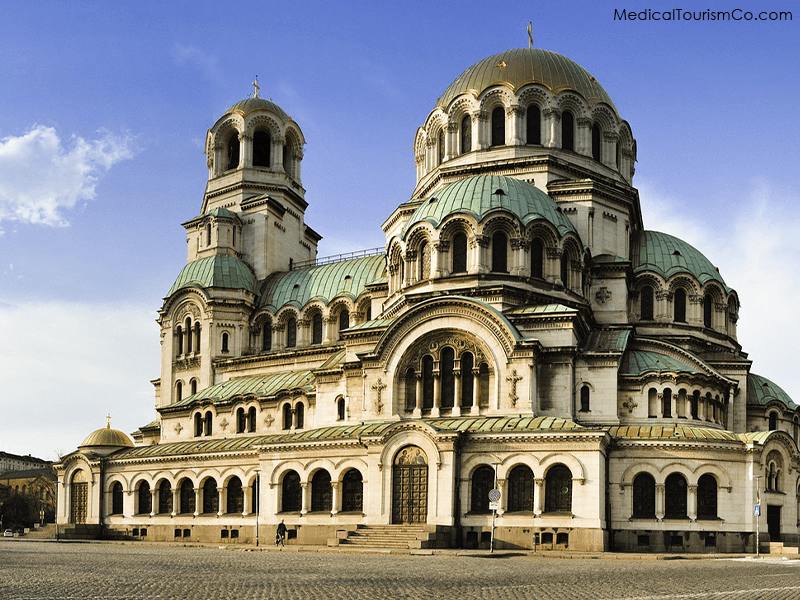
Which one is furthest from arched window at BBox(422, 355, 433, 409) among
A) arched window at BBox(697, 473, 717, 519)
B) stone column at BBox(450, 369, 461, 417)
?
arched window at BBox(697, 473, 717, 519)

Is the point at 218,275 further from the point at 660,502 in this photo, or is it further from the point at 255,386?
the point at 660,502

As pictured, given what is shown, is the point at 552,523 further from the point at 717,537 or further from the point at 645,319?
the point at 645,319

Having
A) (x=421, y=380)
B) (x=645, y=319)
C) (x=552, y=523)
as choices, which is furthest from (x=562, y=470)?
(x=645, y=319)

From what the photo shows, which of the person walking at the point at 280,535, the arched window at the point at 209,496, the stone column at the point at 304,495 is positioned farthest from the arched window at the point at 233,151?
the person walking at the point at 280,535

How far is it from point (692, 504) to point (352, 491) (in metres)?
15.8

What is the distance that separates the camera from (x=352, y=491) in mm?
52281

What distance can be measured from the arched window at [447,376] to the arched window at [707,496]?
1226cm

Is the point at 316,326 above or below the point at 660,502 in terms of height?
above

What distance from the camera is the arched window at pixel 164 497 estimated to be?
6159 cm

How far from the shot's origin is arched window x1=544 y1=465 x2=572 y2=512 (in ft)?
159

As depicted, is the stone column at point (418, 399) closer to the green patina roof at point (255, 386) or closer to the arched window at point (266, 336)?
the green patina roof at point (255, 386)

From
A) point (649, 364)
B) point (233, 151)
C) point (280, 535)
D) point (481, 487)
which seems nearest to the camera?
point (481, 487)

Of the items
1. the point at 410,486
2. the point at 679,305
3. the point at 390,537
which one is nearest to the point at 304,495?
the point at 410,486

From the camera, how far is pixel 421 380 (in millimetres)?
53844
